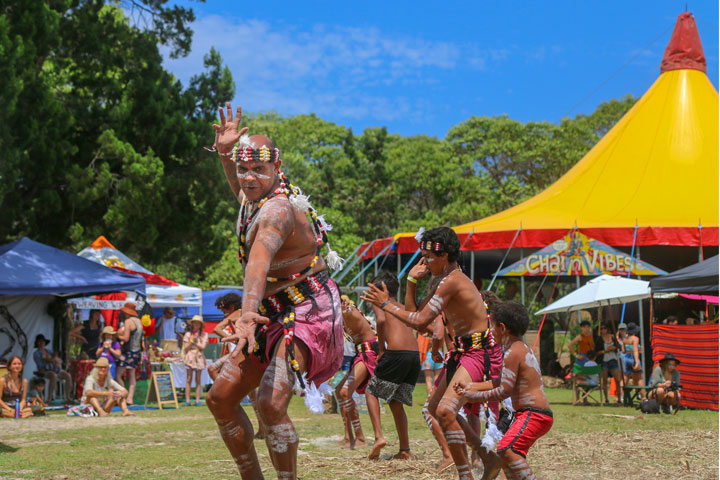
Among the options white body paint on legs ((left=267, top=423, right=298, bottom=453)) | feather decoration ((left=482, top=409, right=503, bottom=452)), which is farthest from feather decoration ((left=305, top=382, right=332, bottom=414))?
feather decoration ((left=482, top=409, right=503, bottom=452))

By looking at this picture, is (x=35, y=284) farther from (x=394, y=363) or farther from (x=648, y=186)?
(x=648, y=186)

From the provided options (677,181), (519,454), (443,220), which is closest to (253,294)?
(519,454)

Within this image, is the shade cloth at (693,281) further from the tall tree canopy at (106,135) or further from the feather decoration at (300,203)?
the tall tree canopy at (106,135)

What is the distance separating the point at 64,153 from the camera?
22078mm

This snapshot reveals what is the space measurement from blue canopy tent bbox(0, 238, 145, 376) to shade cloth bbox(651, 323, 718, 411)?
9.56m

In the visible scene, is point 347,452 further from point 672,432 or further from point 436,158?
point 436,158

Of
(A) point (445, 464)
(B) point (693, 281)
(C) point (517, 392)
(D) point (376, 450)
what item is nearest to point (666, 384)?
(B) point (693, 281)

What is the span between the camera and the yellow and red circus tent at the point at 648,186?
70.3ft

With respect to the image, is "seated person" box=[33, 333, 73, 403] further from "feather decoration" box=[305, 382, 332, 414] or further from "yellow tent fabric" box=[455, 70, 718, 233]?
"feather decoration" box=[305, 382, 332, 414]

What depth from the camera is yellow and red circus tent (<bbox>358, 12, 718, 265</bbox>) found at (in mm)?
21422

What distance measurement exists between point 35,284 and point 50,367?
238cm

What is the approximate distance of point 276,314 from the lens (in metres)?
4.62

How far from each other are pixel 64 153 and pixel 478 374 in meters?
18.5

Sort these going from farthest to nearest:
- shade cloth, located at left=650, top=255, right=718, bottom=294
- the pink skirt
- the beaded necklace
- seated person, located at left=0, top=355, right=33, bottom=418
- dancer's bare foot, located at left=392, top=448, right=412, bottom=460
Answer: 1. shade cloth, located at left=650, top=255, right=718, bottom=294
2. seated person, located at left=0, top=355, right=33, bottom=418
3. dancer's bare foot, located at left=392, top=448, right=412, bottom=460
4. the beaded necklace
5. the pink skirt
